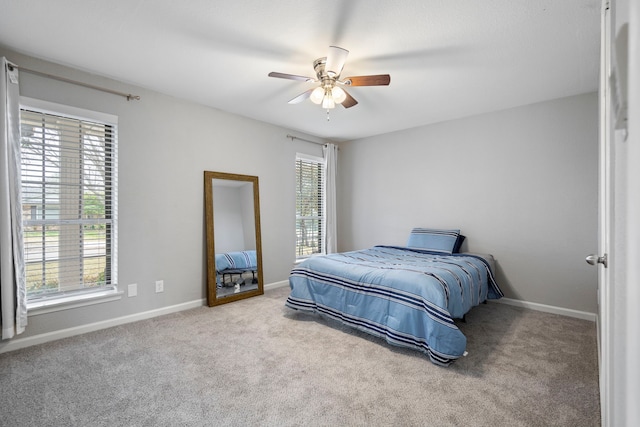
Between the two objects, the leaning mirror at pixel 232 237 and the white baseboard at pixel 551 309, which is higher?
the leaning mirror at pixel 232 237

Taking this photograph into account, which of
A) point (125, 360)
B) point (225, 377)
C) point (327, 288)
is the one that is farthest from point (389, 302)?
point (125, 360)

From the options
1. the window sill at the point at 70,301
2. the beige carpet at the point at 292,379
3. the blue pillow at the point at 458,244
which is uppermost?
the blue pillow at the point at 458,244

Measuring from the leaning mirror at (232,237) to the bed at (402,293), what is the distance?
100 cm

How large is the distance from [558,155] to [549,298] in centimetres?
162

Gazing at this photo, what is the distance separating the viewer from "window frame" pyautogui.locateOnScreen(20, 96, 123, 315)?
8.73ft

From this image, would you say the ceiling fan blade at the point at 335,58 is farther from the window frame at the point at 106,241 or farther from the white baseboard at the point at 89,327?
the white baseboard at the point at 89,327

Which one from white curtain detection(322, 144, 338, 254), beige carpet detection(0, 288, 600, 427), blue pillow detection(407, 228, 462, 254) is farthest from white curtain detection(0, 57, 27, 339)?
blue pillow detection(407, 228, 462, 254)

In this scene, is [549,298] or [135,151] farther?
[549,298]

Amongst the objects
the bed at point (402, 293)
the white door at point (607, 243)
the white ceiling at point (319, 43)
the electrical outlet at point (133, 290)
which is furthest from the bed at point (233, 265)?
the white door at point (607, 243)

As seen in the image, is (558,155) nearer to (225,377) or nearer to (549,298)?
(549,298)

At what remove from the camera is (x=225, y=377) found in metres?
2.13

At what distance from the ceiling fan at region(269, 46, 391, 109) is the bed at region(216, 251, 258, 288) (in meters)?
2.16

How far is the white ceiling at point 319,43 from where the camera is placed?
6.61ft

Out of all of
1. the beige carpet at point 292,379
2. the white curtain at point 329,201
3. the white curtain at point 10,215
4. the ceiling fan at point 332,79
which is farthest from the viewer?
the white curtain at point 329,201
